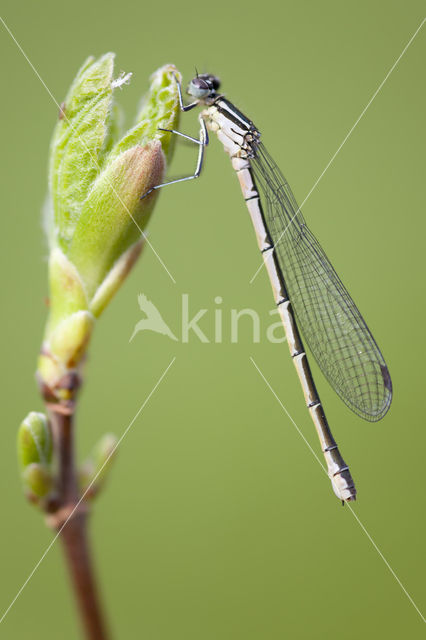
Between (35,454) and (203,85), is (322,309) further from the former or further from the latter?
(35,454)

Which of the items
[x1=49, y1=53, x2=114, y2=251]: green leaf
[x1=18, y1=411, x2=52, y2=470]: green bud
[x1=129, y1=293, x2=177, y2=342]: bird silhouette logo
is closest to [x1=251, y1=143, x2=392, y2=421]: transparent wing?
[x1=129, y1=293, x2=177, y2=342]: bird silhouette logo

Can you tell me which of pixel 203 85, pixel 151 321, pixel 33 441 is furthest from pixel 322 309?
pixel 33 441

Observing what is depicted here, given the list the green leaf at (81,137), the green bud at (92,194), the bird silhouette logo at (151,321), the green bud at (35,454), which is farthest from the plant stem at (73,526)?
the bird silhouette logo at (151,321)

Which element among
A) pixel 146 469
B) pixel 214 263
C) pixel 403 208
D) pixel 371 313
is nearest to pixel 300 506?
pixel 146 469

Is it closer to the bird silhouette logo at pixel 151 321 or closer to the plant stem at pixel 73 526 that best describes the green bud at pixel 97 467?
the plant stem at pixel 73 526

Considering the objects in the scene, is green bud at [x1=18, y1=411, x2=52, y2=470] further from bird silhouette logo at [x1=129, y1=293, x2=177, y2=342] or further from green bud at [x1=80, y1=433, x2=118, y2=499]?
bird silhouette logo at [x1=129, y1=293, x2=177, y2=342]

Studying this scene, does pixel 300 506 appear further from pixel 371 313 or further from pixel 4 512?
pixel 4 512
